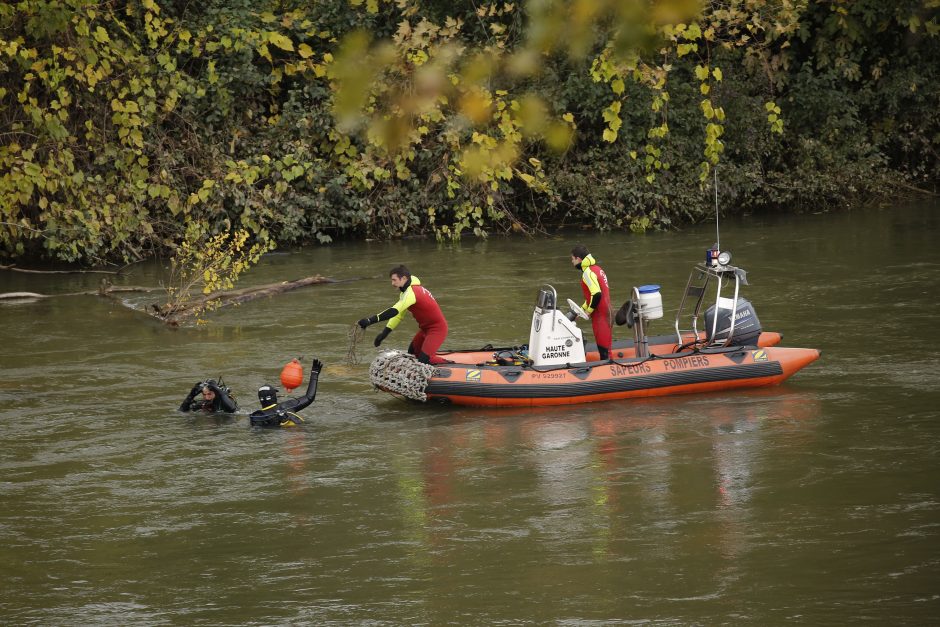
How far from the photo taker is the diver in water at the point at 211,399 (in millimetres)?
12891

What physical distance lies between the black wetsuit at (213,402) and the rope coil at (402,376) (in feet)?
4.65

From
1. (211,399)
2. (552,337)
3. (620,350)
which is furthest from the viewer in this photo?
(620,350)

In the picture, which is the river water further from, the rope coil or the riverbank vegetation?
the riverbank vegetation

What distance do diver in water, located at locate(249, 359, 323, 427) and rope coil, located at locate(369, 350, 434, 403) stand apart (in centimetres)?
62

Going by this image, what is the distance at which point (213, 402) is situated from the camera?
13.0m

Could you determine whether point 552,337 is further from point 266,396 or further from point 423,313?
point 266,396

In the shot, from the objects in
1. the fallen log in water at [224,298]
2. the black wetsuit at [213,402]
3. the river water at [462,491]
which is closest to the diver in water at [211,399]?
the black wetsuit at [213,402]

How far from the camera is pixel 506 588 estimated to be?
332 inches

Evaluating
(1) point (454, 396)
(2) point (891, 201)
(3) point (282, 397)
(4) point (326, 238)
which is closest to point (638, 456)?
(1) point (454, 396)

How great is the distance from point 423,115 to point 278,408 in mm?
12795

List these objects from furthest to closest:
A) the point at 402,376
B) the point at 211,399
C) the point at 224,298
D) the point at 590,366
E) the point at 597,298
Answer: the point at 224,298
the point at 597,298
the point at 590,366
the point at 211,399
the point at 402,376

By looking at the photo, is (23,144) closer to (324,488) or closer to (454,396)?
(454,396)

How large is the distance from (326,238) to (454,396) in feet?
40.5

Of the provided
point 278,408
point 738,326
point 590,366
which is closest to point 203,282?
point 278,408
